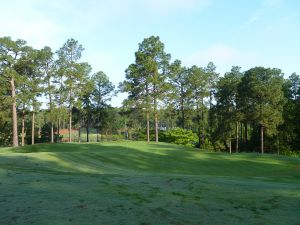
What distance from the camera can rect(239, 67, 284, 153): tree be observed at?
2060 inches

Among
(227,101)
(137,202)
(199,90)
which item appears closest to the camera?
(137,202)

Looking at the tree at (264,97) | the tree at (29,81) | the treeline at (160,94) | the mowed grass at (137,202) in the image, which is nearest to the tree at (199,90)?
the treeline at (160,94)

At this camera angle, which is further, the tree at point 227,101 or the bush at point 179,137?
the tree at point 227,101

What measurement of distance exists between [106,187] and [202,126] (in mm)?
55520

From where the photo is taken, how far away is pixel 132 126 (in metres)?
99.6

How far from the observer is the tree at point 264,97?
52312 millimetres

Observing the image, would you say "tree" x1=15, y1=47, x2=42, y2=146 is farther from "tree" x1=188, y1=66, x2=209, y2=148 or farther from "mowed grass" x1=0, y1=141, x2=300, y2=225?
"mowed grass" x1=0, y1=141, x2=300, y2=225

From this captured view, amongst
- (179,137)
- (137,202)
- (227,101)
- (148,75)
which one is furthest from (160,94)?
(137,202)

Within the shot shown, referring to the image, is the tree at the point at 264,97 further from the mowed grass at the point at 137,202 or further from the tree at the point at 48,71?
the mowed grass at the point at 137,202

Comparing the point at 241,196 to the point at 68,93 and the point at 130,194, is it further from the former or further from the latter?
the point at 68,93

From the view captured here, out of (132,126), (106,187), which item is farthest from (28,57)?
(132,126)

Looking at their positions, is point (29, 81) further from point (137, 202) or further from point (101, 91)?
point (137, 202)

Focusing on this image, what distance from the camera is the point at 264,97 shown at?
52.8m

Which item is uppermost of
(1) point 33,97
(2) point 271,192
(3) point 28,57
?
(3) point 28,57
